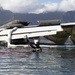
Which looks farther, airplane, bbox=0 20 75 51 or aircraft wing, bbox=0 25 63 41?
airplane, bbox=0 20 75 51

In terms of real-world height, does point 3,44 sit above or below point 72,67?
below

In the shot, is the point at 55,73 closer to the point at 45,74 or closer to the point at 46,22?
the point at 45,74

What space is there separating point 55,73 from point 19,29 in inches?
1400

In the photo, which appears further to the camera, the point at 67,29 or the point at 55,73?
the point at 67,29

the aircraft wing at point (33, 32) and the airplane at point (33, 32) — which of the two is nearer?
the aircraft wing at point (33, 32)

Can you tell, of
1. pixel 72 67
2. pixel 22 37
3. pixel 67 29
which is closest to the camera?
pixel 72 67

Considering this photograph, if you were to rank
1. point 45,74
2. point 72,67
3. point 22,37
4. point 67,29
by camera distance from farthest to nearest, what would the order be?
point 67,29 → point 22,37 → point 72,67 → point 45,74

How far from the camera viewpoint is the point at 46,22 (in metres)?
66.6

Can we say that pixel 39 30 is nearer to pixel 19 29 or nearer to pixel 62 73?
pixel 19 29

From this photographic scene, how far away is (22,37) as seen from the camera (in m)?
60.1

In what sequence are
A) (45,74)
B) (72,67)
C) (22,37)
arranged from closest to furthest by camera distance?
1. (45,74)
2. (72,67)
3. (22,37)

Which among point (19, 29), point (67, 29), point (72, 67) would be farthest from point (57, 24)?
point (72, 67)

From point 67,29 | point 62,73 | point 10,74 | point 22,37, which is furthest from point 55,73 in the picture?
point 67,29

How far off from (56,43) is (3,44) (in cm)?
845
